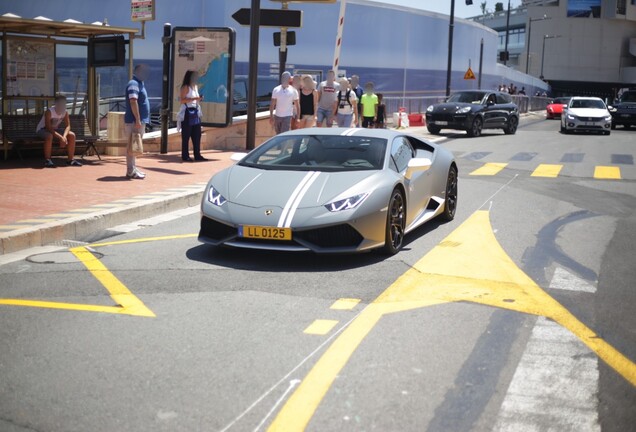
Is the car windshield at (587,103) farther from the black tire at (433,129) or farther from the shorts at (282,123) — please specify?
the shorts at (282,123)

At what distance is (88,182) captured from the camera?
12.7 m

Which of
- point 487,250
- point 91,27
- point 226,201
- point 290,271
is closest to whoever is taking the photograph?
point 290,271

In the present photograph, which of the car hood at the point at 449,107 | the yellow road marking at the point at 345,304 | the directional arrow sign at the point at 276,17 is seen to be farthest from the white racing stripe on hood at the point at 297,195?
the car hood at the point at 449,107

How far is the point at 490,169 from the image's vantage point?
1777 centimetres

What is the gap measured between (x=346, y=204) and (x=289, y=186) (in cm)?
66

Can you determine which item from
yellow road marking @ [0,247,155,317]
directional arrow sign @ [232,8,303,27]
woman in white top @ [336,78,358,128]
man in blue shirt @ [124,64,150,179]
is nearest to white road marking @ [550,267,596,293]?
yellow road marking @ [0,247,155,317]

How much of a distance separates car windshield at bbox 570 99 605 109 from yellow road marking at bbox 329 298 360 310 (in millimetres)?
29325

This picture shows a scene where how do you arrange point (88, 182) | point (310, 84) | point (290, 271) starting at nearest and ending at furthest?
point (290, 271) < point (88, 182) < point (310, 84)

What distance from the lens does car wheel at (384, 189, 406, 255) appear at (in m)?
8.02

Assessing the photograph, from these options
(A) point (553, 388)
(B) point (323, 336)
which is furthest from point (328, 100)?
(A) point (553, 388)

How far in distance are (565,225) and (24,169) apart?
848 cm

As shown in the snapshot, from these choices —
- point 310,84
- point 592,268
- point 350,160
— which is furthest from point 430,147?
point 310,84

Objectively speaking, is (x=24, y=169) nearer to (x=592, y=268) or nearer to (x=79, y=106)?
(x=79, y=106)

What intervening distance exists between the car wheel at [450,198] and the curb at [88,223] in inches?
140
